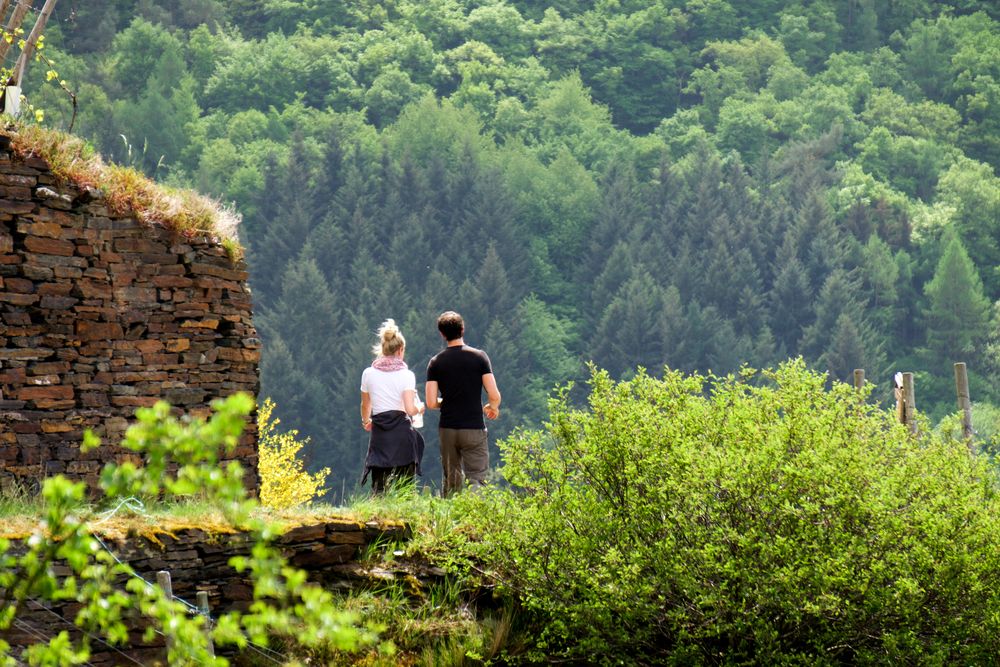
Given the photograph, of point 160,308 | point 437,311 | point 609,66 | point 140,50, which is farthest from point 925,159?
point 160,308

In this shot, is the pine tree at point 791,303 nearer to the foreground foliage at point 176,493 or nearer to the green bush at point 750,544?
the green bush at point 750,544

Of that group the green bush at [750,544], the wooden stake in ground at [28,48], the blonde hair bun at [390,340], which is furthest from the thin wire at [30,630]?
the wooden stake in ground at [28,48]

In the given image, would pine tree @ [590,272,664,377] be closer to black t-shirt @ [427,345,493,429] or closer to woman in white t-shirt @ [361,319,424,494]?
woman in white t-shirt @ [361,319,424,494]

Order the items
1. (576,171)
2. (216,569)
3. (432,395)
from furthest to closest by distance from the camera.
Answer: (576,171) < (432,395) < (216,569)

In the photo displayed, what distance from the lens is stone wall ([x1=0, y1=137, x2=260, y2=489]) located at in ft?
38.3

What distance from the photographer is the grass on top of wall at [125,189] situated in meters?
12.0

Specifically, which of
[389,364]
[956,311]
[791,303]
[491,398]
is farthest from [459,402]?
[791,303]

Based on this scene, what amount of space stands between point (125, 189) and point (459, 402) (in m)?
3.16

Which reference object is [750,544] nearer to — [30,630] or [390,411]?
[390,411]

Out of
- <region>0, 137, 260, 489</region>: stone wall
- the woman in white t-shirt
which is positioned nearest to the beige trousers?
the woman in white t-shirt

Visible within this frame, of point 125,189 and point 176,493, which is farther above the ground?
point 125,189

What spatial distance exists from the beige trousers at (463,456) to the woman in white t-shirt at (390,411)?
1.04 ft

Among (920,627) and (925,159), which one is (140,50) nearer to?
(925,159)

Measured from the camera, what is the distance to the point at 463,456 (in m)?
11.5
